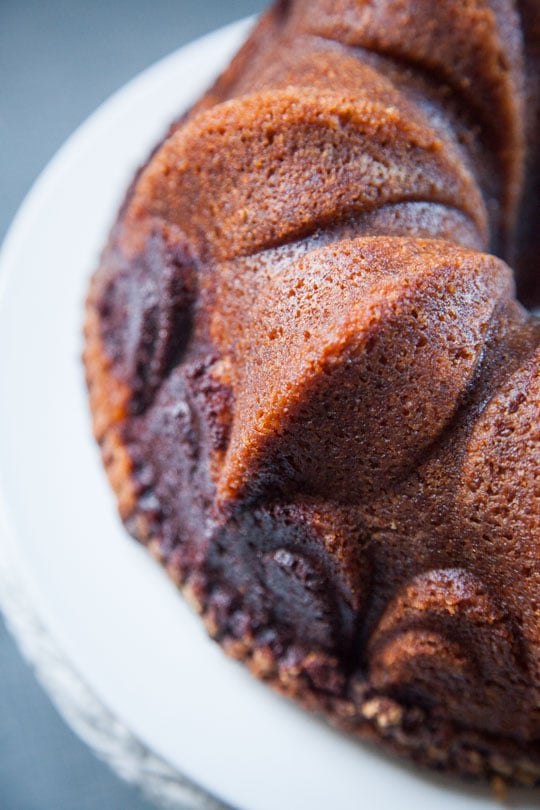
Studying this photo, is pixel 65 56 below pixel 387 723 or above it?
above

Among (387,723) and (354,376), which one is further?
(387,723)

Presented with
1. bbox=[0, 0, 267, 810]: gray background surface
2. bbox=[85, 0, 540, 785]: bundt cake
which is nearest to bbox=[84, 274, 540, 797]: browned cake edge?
bbox=[85, 0, 540, 785]: bundt cake

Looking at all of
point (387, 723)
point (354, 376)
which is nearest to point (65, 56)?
point (354, 376)

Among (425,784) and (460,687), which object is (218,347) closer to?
(460,687)

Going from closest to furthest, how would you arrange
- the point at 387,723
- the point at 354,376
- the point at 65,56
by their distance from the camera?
the point at 354,376 → the point at 387,723 → the point at 65,56

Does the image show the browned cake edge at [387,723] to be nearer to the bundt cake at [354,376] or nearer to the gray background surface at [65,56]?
the bundt cake at [354,376]

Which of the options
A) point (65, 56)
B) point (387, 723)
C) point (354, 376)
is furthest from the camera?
point (65, 56)

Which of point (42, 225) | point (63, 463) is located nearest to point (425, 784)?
point (63, 463)

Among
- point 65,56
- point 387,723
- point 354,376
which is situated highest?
point 65,56

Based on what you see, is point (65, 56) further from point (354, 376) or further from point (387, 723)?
point (387, 723)

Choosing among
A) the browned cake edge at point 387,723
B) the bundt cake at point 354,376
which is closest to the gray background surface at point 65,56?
the bundt cake at point 354,376
